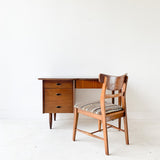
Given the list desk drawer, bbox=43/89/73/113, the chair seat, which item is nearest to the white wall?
desk drawer, bbox=43/89/73/113

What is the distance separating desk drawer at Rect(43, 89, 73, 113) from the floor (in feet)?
1.08

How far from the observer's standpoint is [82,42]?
281cm

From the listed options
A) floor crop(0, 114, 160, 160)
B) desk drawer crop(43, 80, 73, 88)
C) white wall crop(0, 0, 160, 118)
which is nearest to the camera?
floor crop(0, 114, 160, 160)

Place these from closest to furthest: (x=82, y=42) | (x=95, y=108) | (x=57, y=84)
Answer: (x=95, y=108) < (x=57, y=84) < (x=82, y=42)

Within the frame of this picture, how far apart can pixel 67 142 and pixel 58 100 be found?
0.63 metres

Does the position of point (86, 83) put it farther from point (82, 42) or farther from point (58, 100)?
point (82, 42)

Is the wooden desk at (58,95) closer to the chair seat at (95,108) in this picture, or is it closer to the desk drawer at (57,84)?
the desk drawer at (57,84)

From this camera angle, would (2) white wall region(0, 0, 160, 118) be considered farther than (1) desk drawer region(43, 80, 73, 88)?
Yes

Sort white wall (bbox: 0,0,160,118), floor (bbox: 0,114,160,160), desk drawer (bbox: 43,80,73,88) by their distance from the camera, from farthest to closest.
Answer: white wall (bbox: 0,0,160,118) → desk drawer (bbox: 43,80,73,88) → floor (bbox: 0,114,160,160)

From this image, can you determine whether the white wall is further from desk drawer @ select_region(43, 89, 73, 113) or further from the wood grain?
desk drawer @ select_region(43, 89, 73, 113)

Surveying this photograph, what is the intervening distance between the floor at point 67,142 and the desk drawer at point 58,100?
0.33 metres

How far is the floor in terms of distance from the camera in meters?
1.73

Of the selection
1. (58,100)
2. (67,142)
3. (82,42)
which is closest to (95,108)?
(67,142)

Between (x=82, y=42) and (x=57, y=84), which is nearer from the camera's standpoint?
(x=57, y=84)
